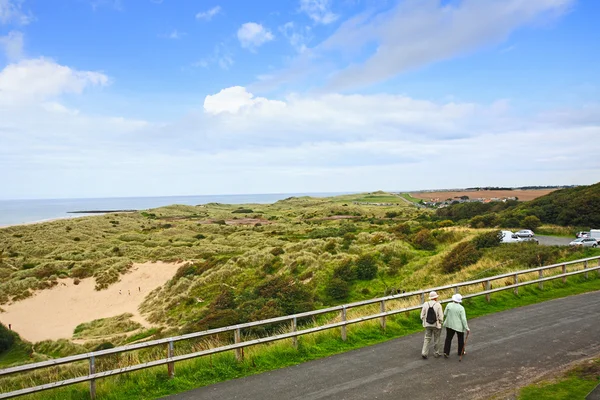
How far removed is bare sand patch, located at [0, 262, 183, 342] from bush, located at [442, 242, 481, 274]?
2216 cm

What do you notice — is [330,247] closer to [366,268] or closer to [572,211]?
[366,268]

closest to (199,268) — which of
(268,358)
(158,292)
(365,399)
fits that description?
(158,292)

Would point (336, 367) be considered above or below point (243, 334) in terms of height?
above

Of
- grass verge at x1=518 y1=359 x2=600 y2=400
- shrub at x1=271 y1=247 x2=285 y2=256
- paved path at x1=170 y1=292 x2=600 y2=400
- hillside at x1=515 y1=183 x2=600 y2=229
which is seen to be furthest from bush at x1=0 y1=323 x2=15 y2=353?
hillside at x1=515 y1=183 x2=600 y2=229

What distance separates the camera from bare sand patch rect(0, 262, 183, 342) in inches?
1118

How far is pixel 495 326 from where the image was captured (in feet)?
38.2

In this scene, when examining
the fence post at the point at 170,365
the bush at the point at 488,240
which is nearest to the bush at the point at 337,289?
the bush at the point at 488,240

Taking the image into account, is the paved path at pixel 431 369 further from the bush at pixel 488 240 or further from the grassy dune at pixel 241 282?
the bush at pixel 488 240

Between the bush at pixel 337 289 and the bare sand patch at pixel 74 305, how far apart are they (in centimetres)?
1357

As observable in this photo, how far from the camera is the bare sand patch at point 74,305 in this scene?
28.4 metres

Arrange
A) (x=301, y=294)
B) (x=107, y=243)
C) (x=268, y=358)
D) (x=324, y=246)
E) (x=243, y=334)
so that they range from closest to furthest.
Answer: (x=268, y=358) < (x=243, y=334) < (x=301, y=294) < (x=324, y=246) < (x=107, y=243)

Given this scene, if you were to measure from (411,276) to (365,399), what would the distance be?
21743 millimetres

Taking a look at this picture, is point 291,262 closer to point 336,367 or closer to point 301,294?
point 301,294

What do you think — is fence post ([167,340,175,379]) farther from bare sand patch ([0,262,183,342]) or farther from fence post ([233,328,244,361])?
bare sand patch ([0,262,183,342])
